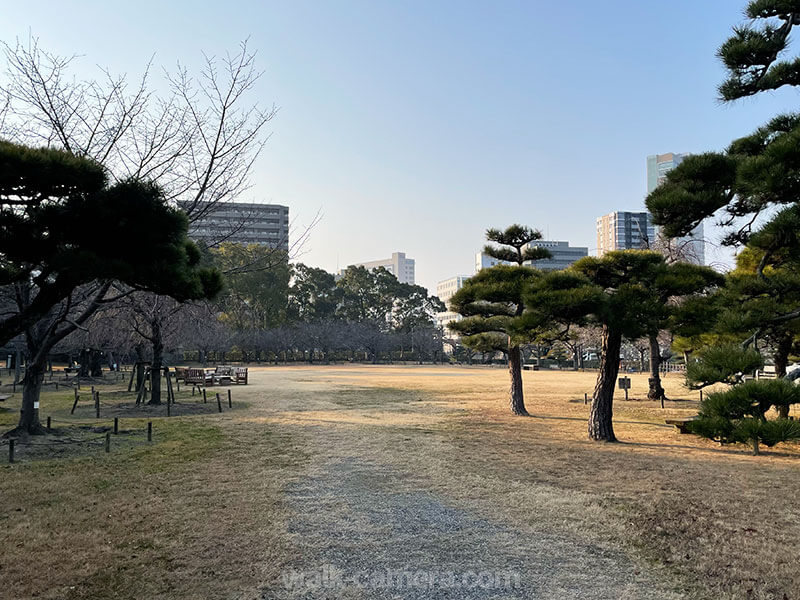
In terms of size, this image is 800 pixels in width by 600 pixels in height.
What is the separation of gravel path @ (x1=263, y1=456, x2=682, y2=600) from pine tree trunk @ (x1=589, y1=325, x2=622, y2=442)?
5.40 meters

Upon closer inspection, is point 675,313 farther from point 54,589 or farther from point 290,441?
point 54,589

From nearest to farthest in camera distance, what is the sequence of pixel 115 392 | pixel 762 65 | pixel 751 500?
pixel 762 65 < pixel 751 500 < pixel 115 392

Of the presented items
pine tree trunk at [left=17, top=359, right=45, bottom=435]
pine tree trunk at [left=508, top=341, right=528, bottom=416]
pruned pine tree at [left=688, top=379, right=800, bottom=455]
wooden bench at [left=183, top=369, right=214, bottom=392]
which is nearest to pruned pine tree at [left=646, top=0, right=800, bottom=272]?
pruned pine tree at [left=688, top=379, right=800, bottom=455]

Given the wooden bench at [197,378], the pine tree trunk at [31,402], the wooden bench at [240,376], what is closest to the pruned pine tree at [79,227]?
the pine tree trunk at [31,402]

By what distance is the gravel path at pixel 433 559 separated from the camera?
12.3 ft

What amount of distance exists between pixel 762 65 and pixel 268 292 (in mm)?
55680

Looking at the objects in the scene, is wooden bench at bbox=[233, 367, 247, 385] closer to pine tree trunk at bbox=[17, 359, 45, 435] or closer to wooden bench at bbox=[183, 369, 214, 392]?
wooden bench at bbox=[183, 369, 214, 392]

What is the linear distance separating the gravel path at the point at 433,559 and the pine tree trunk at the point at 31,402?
7.33 m

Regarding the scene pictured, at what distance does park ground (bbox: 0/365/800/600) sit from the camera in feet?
12.8

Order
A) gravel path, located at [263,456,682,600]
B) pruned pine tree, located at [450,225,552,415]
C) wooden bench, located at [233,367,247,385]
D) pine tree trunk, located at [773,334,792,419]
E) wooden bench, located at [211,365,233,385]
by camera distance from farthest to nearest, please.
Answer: wooden bench, located at [233,367,247,385] → wooden bench, located at [211,365,233,385] → pruned pine tree, located at [450,225,552,415] → pine tree trunk, located at [773,334,792,419] → gravel path, located at [263,456,682,600]

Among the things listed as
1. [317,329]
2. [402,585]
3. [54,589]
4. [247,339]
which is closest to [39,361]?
[54,589]

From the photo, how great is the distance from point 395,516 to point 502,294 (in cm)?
798

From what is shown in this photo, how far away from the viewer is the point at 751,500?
6.07 metres

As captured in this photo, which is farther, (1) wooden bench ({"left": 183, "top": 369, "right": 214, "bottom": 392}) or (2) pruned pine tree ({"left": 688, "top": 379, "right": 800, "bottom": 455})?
(1) wooden bench ({"left": 183, "top": 369, "right": 214, "bottom": 392})
